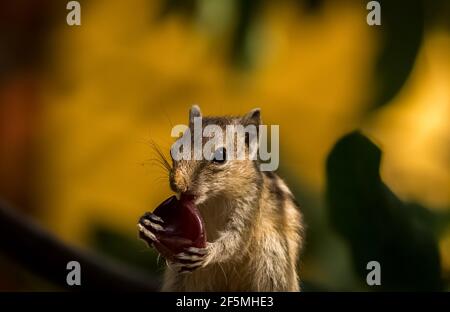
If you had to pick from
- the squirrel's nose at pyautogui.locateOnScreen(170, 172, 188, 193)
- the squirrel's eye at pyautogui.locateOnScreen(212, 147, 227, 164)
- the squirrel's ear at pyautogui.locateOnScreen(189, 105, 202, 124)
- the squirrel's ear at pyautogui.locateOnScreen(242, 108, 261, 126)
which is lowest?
the squirrel's nose at pyautogui.locateOnScreen(170, 172, 188, 193)

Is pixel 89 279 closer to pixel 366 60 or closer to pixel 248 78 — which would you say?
pixel 248 78

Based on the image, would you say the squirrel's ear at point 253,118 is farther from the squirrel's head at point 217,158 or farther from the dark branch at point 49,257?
the dark branch at point 49,257

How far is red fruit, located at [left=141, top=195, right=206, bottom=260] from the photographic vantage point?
93 centimetres

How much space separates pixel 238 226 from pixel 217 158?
5.8 inches

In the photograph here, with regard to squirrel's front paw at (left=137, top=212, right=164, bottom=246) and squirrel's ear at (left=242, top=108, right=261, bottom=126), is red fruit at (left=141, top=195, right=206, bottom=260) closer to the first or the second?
squirrel's front paw at (left=137, top=212, right=164, bottom=246)

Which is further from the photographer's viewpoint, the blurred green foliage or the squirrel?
the blurred green foliage

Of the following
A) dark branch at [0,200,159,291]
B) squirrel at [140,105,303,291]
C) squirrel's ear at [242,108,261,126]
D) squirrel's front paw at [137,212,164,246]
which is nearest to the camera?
squirrel's front paw at [137,212,164,246]

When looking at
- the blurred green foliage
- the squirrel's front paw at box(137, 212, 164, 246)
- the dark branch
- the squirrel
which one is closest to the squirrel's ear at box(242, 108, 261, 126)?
the squirrel

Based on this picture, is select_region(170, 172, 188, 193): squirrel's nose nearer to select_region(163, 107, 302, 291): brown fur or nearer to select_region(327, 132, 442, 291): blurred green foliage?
select_region(163, 107, 302, 291): brown fur

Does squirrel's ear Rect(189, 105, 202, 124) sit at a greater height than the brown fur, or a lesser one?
greater

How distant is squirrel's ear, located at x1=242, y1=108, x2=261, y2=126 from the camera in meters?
1.13

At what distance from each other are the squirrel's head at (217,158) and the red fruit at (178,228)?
28 millimetres

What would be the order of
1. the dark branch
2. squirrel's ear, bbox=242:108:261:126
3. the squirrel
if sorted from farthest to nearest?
the dark branch < squirrel's ear, bbox=242:108:261:126 < the squirrel

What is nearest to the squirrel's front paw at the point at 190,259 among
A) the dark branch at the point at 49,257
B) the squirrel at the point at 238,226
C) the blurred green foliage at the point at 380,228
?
the squirrel at the point at 238,226
